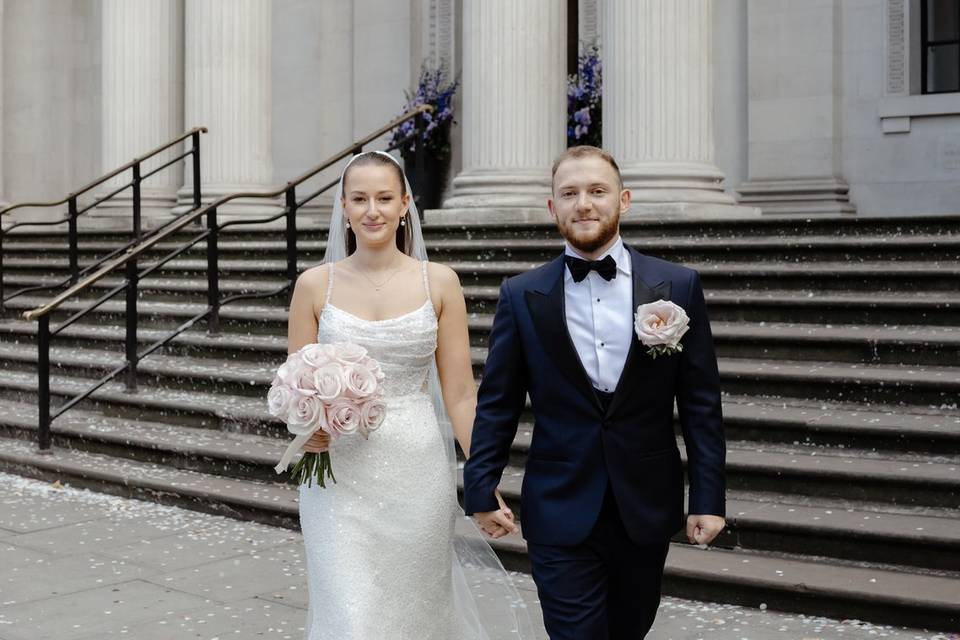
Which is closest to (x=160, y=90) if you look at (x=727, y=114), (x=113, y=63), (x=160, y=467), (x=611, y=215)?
(x=113, y=63)

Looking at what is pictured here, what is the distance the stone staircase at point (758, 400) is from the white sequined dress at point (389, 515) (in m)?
2.26

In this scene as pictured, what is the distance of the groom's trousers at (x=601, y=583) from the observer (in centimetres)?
363

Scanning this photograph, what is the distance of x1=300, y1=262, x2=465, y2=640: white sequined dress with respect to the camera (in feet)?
13.9

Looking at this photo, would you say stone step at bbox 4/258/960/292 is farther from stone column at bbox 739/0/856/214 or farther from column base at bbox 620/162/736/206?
stone column at bbox 739/0/856/214

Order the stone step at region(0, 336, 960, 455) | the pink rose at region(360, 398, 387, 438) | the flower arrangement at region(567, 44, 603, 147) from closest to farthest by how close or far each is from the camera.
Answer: the pink rose at region(360, 398, 387, 438) → the stone step at region(0, 336, 960, 455) → the flower arrangement at region(567, 44, 603, 147)

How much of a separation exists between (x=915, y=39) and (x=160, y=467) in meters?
8.96

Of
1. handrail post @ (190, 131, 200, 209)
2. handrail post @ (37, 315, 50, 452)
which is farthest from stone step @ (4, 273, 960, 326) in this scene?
handrail post @ (190, 131, 200, 209)

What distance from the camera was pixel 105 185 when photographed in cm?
1697

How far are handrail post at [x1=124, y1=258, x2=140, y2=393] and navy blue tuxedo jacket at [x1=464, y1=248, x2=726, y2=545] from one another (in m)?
6.98

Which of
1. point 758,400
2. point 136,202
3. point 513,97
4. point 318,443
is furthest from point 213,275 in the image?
point 318,443

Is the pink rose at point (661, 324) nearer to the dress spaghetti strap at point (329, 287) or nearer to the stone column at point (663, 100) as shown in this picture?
the dress spaghetti strap at point (329, 287)

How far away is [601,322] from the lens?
3717mm

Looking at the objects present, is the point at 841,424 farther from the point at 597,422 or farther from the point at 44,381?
the point at 44,381

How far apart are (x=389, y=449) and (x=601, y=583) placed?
1.00m
